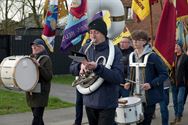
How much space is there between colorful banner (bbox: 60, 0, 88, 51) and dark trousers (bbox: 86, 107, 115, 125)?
14.9 ft

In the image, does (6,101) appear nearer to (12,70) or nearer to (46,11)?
(46,11)

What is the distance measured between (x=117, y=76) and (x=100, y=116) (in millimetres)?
524

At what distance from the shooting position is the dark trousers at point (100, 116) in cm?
511

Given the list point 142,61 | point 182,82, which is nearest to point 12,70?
point 142,61

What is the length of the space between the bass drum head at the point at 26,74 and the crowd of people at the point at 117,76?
11 centimetres

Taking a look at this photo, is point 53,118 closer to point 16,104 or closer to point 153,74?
point 16,104

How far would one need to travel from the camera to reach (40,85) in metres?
7.52

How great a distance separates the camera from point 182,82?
387 inches

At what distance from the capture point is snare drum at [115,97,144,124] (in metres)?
6.43

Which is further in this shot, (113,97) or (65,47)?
(65,47)

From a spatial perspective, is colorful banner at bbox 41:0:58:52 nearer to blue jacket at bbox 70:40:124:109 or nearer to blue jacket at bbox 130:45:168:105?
A: blue jacket at bbox 130:45:168:105

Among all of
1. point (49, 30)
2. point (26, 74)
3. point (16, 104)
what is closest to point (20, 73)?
point (26, 74)

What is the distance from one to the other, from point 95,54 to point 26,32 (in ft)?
77.2

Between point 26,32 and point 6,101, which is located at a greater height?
point 26,32
